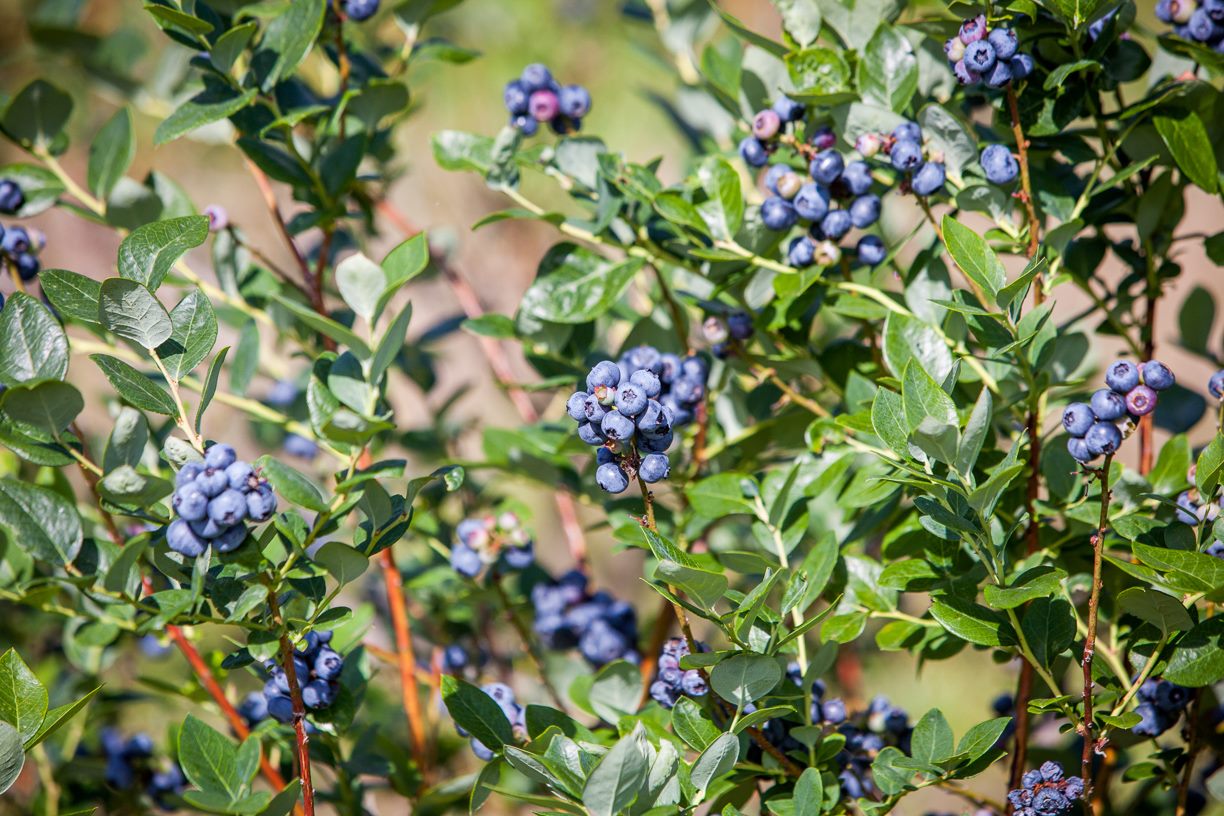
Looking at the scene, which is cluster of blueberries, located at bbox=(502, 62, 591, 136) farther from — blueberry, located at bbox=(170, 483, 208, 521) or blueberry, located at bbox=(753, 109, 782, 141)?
blueberry, located at bbox=(170, 483, 208, 521)

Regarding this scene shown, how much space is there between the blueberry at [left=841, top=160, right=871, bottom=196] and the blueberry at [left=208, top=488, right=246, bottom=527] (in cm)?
59

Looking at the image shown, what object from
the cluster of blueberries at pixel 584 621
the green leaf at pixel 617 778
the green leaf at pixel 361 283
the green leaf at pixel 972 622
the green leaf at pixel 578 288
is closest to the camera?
the green leaf at pixel 617 778

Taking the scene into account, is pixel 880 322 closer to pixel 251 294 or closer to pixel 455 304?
pixel 251 294

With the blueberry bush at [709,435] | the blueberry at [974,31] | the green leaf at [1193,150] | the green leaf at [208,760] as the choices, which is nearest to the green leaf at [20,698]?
the blueberry bush at [709,435]

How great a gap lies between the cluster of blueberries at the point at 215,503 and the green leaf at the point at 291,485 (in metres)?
0.03

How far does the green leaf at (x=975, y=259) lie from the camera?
2.58ft

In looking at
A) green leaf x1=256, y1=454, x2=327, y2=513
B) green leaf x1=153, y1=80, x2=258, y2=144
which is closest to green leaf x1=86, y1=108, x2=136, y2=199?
green leaf x1=153, y1=80, x2=258, y2=144

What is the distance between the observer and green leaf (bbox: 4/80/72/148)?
1128mm

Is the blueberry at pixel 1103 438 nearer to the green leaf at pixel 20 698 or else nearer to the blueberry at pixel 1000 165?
the blueberry at pixel 1000 165

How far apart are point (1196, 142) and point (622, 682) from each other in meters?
0.71

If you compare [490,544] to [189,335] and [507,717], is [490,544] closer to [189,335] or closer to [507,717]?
[507,717]

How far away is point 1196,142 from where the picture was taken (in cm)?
88

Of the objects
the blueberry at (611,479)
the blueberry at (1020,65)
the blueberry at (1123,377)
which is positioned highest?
the blueberry at (1020,65)

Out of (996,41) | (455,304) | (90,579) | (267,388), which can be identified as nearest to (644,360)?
(996,41)
